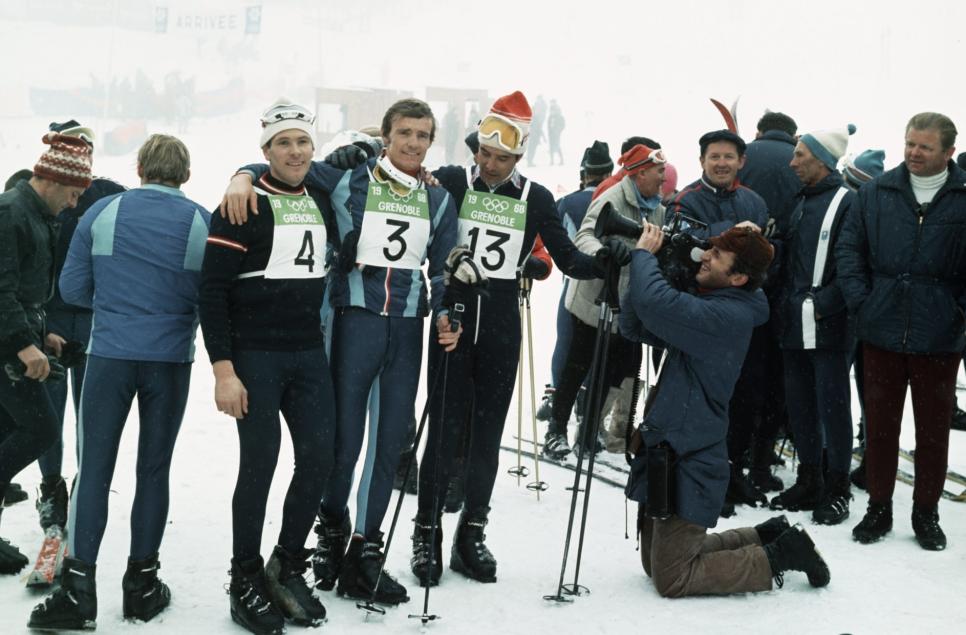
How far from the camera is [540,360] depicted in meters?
9.62

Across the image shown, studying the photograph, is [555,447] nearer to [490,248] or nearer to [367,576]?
[490,248]

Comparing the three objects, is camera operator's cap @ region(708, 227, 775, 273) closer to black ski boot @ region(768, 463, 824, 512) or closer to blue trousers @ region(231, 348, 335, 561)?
blue trousers @ region(231, 348, 335, 561)

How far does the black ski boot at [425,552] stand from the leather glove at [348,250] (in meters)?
1.07

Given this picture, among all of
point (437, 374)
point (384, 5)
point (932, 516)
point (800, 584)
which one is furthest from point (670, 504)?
point (384, 5)

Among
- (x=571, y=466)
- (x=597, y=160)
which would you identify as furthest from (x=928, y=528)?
(x=597, y=160)

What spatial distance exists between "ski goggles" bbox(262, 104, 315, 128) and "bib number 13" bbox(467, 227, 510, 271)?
0.84m

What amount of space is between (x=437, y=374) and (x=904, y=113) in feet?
115

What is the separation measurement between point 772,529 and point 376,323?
71.1 inches

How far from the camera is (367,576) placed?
3.68m

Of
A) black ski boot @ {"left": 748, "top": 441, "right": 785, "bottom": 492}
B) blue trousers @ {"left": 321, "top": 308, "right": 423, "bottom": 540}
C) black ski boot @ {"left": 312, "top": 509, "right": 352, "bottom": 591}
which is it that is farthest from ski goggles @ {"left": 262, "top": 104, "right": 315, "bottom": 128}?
black ski boot @ {"left": 748, "top": 441, "right": 785, "bottom": 492}

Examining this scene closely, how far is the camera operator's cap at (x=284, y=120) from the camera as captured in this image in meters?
3.41

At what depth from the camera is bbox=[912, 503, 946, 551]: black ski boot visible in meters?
4.45

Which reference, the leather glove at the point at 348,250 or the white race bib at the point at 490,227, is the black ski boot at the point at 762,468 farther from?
the leather glove at the point at 348,250

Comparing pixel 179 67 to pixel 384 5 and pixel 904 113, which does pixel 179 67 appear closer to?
pixel 384 5
